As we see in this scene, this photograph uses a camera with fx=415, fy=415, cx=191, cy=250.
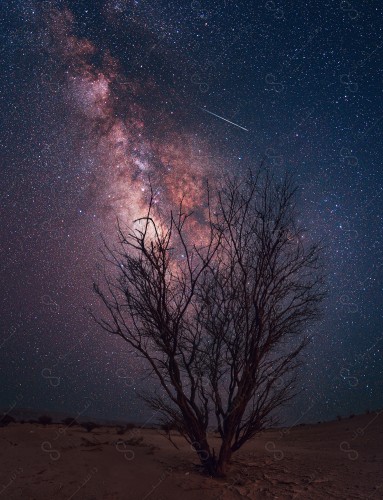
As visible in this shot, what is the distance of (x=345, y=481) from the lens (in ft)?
26.6

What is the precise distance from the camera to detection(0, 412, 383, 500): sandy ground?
704 cm

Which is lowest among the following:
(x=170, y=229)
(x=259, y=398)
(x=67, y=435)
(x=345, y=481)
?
(x=67, y=435)

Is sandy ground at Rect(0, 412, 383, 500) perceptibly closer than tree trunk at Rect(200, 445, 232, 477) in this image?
Yes

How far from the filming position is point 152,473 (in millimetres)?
7910

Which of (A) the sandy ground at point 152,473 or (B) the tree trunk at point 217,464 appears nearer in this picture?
(A) the sandy ground at point 152,473

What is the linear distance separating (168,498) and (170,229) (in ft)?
15.2

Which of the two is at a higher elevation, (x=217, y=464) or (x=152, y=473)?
(x=217, y=464)

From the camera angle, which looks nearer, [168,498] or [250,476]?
[168,498]

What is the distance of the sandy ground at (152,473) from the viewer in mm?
7035

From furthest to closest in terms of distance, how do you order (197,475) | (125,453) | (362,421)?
(362,421) → (125,453) → (197,475)

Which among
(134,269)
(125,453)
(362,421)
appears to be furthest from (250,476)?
(362,421)

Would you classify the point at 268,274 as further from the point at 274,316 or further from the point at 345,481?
the point at 345,481

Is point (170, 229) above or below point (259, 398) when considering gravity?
above

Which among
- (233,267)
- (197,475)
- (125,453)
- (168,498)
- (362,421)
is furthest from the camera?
(362,421)
